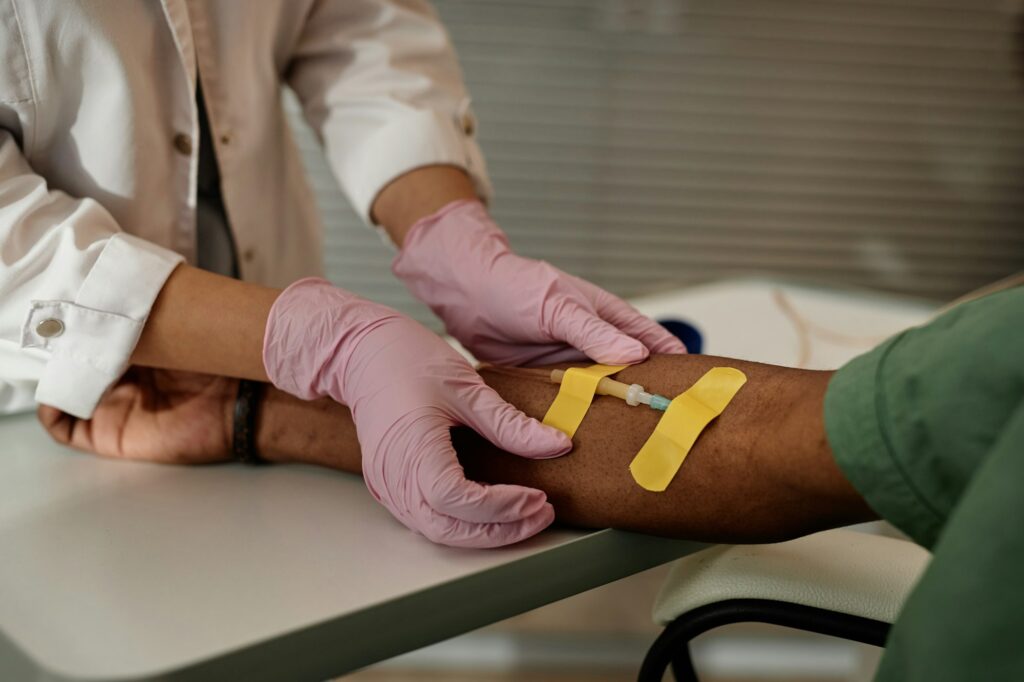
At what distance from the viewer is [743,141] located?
3158 millimetres

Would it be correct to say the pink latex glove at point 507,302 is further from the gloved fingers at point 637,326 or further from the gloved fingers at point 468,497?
the gloved fingers at point 468,497

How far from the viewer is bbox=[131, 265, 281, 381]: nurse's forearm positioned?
908 mm

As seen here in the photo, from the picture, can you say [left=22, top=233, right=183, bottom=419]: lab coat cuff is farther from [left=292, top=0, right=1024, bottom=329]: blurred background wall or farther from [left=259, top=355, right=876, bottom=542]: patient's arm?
[left=292, top=0, right=1024, bottom=329]: blurred background wall

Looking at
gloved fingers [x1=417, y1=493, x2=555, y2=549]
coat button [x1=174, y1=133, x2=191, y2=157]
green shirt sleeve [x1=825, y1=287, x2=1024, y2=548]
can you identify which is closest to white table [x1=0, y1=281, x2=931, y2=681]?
gloved fingers [x1=417, y1=493, x2=555, y2=549]

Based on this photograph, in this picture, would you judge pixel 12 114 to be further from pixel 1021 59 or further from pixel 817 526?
pixel 1021 59

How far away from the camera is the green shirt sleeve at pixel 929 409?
2.12 ft

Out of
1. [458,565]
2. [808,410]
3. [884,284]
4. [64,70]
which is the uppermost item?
[64,70]

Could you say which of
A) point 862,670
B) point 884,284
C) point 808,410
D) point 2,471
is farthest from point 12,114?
point 884,284

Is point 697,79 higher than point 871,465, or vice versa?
point 871,465

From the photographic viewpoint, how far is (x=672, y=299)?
1655 mm

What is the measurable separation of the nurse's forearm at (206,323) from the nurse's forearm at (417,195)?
13.0 inches

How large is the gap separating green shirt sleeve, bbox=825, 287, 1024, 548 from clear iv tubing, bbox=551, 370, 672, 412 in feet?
0.59

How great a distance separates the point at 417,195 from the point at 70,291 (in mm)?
471

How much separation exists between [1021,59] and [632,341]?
278 cm
